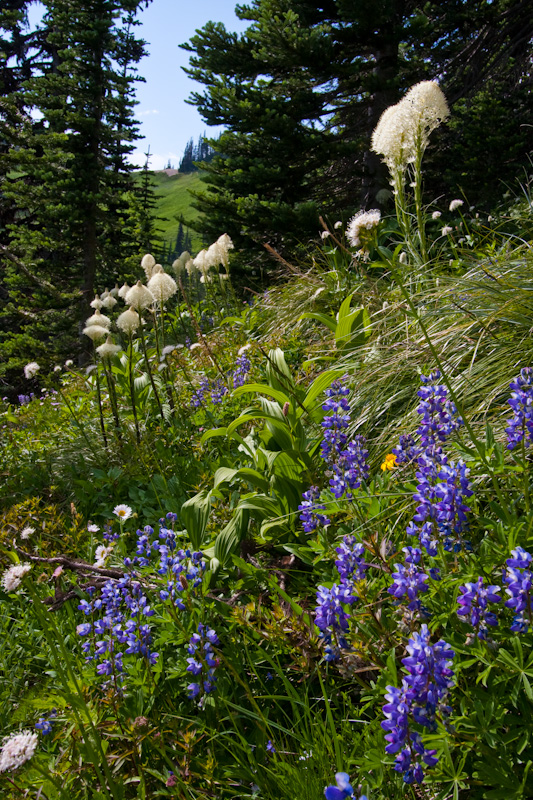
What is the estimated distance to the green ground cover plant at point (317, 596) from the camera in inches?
37.9

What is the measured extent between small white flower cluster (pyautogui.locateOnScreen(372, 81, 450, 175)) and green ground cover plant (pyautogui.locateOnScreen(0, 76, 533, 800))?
16mm

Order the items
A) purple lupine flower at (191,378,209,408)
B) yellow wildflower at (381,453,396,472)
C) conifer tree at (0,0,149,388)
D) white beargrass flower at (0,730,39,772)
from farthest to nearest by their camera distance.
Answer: conifer tree at (0,0,149,388)
purple lupine flower at (191,378,209,408)
yellow wildflower at (381,453,396,472)
white beargrass flower at (0,730,39,772)

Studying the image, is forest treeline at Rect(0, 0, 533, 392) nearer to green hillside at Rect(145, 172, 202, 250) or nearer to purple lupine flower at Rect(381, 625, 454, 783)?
purple lupine flower at Rect(381, 625, 454, 783)

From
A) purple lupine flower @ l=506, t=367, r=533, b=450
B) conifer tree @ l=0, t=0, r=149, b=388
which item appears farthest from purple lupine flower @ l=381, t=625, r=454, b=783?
conifer tree @ l=0, t=0, r=149, b=388

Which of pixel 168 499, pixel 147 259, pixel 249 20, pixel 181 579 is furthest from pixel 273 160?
pixel 181 579

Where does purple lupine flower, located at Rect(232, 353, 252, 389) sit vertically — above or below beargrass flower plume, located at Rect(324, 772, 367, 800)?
above

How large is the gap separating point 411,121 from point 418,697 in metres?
3.49

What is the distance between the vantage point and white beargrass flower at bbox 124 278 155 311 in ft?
10.3

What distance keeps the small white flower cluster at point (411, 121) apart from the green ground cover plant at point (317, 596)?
16 mm

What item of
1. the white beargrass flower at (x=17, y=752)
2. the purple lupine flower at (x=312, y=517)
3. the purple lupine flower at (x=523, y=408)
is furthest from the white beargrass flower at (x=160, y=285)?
the white beargrass flower at (x=17, y=752)

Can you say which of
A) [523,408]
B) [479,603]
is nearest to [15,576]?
[479,603]

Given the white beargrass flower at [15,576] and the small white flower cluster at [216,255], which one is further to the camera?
the small white flower cluster at [216,255]

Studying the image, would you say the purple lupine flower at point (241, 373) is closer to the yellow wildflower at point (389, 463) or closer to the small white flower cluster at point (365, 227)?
the yellow wildflower at point (389, 463)

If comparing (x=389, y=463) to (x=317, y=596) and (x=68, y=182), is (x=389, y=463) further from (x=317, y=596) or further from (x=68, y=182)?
(x=68, y=182)
